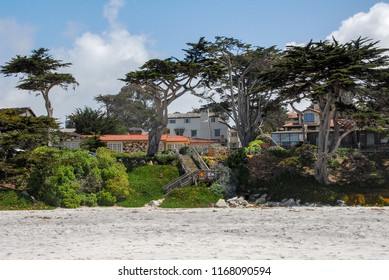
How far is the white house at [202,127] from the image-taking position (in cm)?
8169

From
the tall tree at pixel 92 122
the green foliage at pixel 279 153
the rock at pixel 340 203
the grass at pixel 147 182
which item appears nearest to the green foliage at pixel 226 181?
the grass at pixel 147 182

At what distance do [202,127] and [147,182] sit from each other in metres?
46.3

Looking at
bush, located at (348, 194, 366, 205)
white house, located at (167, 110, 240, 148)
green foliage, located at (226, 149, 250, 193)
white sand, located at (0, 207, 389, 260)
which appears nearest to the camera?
white sand, located at (0, 207, 389, 260)

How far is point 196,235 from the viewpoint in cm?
1833

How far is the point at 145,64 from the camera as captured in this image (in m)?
44.5

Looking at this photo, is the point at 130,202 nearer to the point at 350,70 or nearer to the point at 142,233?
the point at 142,233

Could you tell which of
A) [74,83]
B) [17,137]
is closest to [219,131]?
[74,83]

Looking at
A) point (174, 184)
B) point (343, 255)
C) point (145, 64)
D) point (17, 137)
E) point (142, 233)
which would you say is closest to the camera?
point (343, 255)

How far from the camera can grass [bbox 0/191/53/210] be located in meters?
31.2

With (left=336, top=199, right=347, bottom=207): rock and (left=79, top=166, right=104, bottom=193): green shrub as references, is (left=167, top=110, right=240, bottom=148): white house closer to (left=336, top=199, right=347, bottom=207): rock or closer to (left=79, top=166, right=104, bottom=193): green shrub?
(left=336, top=199, right=347, bottom=207): rock

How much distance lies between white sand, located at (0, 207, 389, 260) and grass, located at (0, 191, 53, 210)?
145 inches

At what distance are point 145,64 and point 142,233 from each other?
27626 millimetres

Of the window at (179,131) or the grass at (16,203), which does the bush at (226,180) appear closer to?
the grass at (16,203)

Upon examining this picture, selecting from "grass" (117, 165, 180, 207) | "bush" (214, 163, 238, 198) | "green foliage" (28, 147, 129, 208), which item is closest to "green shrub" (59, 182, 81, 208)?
"green foliage" (28, 147, 129, 208)
